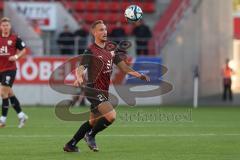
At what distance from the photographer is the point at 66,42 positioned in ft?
108

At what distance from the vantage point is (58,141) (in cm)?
1562

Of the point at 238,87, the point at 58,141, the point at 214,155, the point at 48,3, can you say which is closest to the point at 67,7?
the point at 48,3

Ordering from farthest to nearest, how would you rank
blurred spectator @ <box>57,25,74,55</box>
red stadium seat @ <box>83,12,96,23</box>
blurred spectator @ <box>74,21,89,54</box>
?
red stadium seat @ <box>83,12,96,23</box>
blurred spectator @ <box>74,21,89,54</box>
blurred spectator @ <box>57,25,74,55</box>

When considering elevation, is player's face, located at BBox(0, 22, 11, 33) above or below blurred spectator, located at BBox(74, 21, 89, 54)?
above

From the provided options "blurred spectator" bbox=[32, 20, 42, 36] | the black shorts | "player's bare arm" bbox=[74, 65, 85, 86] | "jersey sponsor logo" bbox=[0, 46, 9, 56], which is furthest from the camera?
"blurred spectator" bbox=[32, 20, 42, 36]

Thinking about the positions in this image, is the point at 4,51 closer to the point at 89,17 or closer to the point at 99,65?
the point at 99,65

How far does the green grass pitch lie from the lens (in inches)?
519

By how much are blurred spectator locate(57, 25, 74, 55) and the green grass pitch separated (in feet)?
28.2

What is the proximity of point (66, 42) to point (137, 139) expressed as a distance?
17.1 m

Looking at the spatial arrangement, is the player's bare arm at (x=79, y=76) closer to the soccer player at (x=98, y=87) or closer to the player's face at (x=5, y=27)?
the soccer player at (x=98, y=87)

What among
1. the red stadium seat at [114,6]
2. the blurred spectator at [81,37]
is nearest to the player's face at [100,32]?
the blurred spectator at [81,37]

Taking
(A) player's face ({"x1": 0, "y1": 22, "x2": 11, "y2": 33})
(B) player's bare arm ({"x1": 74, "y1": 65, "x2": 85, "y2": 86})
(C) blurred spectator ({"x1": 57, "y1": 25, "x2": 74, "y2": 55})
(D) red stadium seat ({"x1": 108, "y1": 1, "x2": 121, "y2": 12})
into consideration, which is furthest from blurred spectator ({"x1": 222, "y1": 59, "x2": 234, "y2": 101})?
(B) player's bare arm ({"x1": 74, "y1": 65, "x2": 85, "y2": 86})

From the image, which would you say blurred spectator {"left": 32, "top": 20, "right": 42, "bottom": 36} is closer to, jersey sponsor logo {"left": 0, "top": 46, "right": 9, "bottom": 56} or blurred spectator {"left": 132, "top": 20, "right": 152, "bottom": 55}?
blurred spectator {"left": 132, "top": 20, "right": 152, "bottom": 55}

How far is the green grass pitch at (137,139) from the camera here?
43.2 ft
